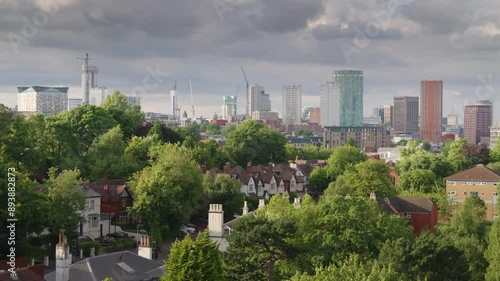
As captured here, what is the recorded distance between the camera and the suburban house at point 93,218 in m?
56.3

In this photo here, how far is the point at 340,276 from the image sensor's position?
107 feet

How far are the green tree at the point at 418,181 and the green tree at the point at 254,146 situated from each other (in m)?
21.1

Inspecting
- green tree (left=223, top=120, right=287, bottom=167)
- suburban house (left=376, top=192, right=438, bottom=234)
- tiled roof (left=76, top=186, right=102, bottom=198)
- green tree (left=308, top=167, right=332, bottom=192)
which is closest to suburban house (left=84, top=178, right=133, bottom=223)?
tiled roof (left=76, top=186, right=102, bottom=198)

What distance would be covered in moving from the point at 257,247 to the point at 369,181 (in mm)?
38250

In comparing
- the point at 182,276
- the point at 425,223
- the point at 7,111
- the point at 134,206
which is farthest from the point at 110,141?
the point at 182,276

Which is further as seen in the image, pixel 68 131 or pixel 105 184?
pixel 68 131

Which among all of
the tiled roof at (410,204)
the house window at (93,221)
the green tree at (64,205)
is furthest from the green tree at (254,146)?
the green tree at (64,205)

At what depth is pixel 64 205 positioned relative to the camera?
1893 inches

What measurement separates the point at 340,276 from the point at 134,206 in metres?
26.6

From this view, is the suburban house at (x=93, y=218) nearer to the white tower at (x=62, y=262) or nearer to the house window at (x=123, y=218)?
the house window at (x=123, y=218)

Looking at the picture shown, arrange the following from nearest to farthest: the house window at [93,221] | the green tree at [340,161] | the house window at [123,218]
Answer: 1. the house window at [93,221]
2. the house window at [123,218]
3. the green tree at [340,161]

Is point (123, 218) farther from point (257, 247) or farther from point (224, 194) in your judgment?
point (257, 247)

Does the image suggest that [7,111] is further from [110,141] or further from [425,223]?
[425,223]

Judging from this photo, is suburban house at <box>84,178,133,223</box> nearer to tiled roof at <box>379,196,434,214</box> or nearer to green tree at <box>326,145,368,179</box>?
tiled roof at <box>379,196,434,214</box>
